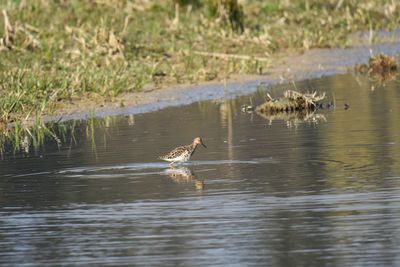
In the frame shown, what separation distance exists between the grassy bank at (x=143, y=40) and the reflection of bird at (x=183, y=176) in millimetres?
4339

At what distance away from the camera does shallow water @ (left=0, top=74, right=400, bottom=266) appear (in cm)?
847

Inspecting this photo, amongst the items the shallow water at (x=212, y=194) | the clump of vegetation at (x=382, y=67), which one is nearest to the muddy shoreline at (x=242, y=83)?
the clump of vegetation at (x=382, y=67)

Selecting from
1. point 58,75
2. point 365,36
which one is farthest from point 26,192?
point 365,36

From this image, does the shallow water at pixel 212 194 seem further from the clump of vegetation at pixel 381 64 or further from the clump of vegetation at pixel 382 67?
the clump of vegetation at pixel 381 64

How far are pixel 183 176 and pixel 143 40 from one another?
39.6 feet

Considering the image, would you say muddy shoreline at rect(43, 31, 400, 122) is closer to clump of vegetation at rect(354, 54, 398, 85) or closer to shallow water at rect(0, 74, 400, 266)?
clump of vegetation at rect(354, 54, 398, 85)

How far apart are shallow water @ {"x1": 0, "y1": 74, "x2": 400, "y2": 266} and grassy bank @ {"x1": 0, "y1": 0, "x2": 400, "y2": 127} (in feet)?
6.27

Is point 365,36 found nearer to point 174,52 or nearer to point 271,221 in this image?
point 174,52

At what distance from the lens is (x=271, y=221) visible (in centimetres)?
933

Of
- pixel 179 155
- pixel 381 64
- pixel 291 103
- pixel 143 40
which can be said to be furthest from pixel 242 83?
pixel 179 155

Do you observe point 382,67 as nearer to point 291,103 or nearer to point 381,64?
point 381,64

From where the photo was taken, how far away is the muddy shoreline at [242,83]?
59.0ft

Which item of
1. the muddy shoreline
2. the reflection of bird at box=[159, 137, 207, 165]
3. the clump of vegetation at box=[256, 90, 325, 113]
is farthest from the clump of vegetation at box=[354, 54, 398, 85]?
the reflection of bird at box=[159, 137, 207, 165]

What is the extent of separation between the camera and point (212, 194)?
10711 mm
